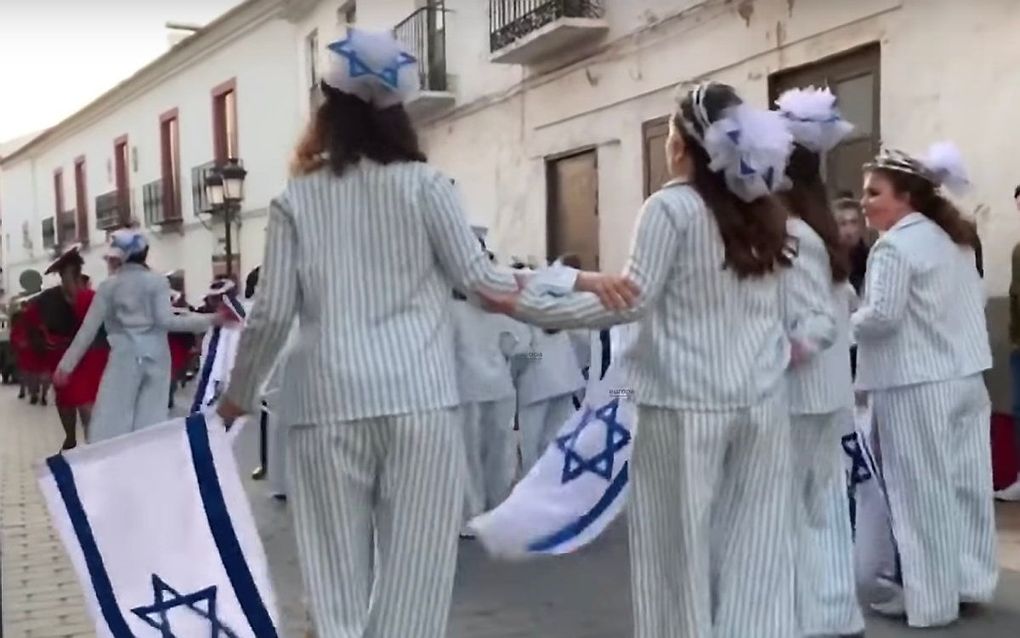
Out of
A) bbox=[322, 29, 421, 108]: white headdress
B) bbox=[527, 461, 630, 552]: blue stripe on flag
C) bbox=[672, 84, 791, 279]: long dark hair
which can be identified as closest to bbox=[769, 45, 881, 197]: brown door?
bbox=[527, 461, 630, 552]: blue stripe on flag

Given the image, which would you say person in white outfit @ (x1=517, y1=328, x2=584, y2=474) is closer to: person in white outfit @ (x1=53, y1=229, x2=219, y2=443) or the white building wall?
person in white outfit @ (x1=53, y1=229, x2=219, y2=443)

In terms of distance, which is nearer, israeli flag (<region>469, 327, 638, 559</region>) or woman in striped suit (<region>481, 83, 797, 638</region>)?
woman in striped suit (<region>481, 83, 797, 638</region>)

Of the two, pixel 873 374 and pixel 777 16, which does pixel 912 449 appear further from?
pixel 777 16

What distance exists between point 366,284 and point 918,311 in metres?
2.37

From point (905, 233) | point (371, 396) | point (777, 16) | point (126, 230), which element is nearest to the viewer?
point (371, 396)

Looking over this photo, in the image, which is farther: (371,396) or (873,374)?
(873,374)

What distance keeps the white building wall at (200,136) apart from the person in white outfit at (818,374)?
40.5 ft

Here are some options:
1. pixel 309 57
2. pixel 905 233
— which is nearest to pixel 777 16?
pixel 905 233

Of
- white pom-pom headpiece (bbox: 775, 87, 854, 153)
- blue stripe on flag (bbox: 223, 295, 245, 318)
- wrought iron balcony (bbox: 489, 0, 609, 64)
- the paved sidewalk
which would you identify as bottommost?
the paved sidewalk

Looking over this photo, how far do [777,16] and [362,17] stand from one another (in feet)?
34.2

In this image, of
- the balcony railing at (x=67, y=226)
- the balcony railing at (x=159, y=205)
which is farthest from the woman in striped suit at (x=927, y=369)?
the balcony railing at (x=67, y=226)

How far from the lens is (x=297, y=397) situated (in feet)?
10.9

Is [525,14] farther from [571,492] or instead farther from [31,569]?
[571,492]

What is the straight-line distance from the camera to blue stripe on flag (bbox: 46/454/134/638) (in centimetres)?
358
